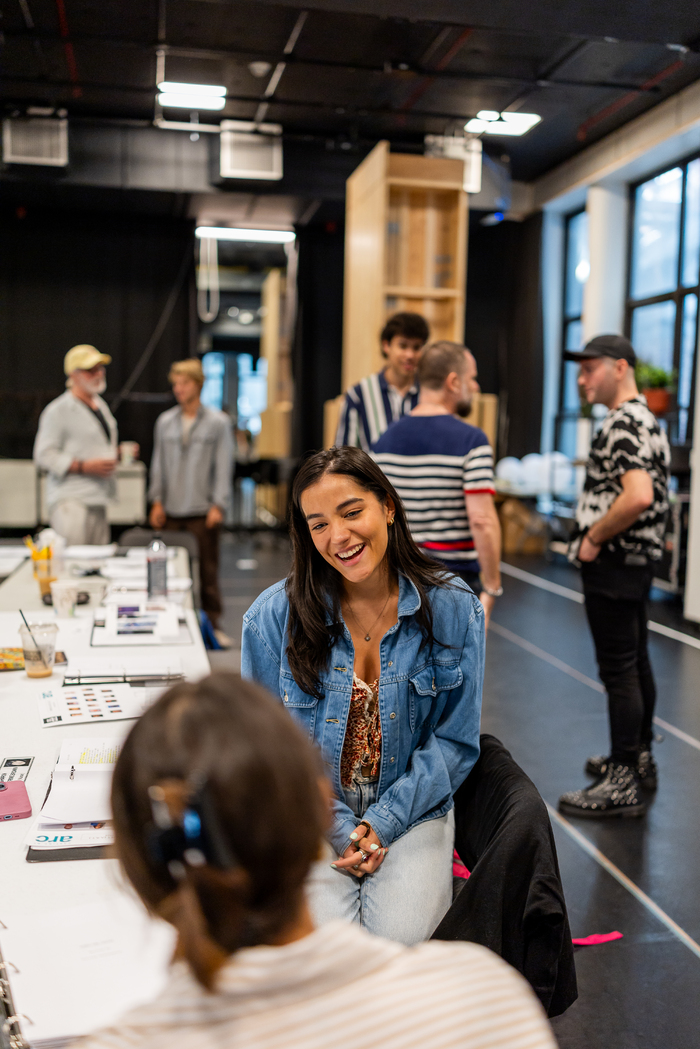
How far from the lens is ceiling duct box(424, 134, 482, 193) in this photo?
7742 mm

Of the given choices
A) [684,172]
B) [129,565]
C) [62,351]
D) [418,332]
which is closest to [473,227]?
[684,172]

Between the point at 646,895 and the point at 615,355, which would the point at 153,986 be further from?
the point at 615,355

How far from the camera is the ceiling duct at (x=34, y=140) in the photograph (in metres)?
7.57

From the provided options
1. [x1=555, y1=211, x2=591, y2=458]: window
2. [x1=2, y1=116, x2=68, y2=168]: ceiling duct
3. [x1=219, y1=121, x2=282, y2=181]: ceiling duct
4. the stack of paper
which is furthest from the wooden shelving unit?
[x1=555, y1=211, x2=591, y2=458]: window

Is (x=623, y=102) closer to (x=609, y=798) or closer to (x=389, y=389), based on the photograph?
(x=389, y=389)

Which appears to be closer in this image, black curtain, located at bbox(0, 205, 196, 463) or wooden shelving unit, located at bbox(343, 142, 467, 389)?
wooden shelving unit, located at bbox(343, 142, 467, 389)

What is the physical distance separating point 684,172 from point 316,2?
16.5 feet

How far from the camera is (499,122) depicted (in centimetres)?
755

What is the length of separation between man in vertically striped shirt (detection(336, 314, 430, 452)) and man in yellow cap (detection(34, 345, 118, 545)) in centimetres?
130

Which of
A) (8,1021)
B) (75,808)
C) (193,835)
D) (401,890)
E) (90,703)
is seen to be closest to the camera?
(193,835)

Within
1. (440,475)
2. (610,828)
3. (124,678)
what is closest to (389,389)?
(440,475)

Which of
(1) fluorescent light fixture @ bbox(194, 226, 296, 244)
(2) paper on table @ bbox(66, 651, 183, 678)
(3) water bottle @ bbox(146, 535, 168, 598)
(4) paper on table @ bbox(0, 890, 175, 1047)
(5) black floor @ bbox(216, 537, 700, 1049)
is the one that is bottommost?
(5) black floor @ bbox(216, 537, 700, 1049)

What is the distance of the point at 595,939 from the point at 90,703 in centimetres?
144

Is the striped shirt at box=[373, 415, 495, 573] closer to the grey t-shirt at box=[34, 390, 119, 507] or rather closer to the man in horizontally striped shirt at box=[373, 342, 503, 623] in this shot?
the man in horizontally striped shirt at box=[373, 342, 503, 623]
